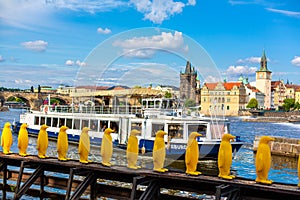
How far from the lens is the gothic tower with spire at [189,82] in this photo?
12.2 metres

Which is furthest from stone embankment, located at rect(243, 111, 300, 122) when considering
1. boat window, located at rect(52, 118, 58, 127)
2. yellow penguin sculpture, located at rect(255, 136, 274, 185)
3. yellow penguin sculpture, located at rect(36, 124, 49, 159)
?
yellow penguin sculpture, located at rect(255, 136, 274, 185)

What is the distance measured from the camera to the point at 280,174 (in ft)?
78.3

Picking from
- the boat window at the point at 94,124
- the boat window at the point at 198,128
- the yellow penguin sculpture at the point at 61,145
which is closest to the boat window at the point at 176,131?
the boat window at the point at 198,128

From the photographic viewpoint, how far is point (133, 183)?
10109mm

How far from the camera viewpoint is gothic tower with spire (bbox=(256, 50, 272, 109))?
563 ft

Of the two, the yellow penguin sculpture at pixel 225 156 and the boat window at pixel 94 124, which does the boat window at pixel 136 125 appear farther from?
the yellow penguin sculpture at pixel 225 156

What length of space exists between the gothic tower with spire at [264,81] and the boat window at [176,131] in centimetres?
15198

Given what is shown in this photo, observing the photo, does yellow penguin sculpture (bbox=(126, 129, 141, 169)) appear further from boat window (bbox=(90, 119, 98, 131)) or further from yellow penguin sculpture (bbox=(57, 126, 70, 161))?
boat window (bbox=(90, 119, 98, 131))

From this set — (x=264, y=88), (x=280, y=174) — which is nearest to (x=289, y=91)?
(x=264, y=88)

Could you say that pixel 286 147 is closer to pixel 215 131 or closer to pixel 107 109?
pixel 215 131

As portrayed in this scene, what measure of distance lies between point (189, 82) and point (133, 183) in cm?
457

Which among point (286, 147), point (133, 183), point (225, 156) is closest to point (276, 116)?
point (286, 147)

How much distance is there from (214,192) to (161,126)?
1508 centimetres

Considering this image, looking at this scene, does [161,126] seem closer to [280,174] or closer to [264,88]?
[280,174]
